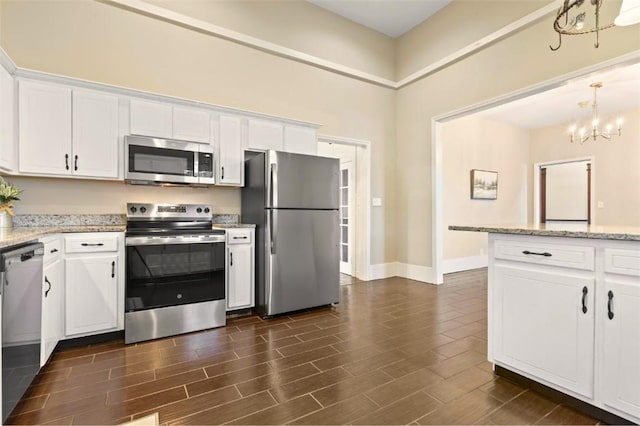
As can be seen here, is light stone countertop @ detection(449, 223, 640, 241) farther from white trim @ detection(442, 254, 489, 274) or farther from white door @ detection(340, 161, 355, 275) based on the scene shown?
white trim @ detection(442, 254, 489, 274)

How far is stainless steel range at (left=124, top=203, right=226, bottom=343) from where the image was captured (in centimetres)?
259

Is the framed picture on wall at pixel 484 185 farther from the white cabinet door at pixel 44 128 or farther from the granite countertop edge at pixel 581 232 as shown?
the white cabinet door at pixel 44 128

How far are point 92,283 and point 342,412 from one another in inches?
87.8

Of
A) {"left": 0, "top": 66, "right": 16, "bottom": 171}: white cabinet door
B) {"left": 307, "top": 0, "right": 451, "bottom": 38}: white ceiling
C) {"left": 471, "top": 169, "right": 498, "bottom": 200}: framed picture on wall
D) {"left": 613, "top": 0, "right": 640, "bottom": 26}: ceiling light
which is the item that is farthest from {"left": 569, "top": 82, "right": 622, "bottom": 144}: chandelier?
{"left": 0, "top": 66, "right": 16, "bottom": 171}: white cabinet door

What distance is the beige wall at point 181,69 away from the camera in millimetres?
2881

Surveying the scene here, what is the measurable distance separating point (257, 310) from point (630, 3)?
3781 millimetres

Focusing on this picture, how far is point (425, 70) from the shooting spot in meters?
4.75

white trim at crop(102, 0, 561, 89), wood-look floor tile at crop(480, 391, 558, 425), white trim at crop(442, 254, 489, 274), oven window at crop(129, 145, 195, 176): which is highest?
white trim at crop(102, 0, 561, 89)

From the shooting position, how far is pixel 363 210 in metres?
5.00

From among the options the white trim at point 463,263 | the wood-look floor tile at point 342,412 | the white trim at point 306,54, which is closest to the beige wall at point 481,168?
the white trim at point 463,263

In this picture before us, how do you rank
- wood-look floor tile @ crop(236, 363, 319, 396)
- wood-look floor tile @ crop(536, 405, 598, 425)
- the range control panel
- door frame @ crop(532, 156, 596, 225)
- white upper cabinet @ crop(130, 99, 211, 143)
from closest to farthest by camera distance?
wood-look floor tile @ crop(536, 405, 598, 425)
wood-look floor tile @ crop(236, 363, 319, 396)
the range control panel
white upper cabinet @ crop(130, 99, 211, 143)
door frame @ crop(532, 156, 596, 225)

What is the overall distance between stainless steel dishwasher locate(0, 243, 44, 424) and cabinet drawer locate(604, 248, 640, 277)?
2.91m

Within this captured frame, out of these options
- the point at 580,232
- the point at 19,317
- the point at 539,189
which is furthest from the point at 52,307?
the point at 539,189

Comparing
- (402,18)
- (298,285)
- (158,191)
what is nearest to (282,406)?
(298,285)
